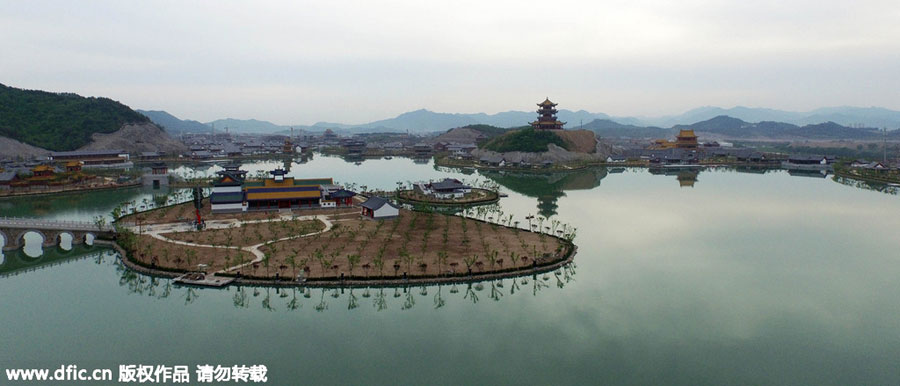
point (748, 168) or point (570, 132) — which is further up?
point (570, 132)

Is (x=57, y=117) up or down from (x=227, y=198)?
up

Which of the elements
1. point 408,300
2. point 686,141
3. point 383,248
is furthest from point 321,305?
point 686,141

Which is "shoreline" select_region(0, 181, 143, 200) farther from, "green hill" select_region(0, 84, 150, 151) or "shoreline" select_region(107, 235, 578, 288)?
"green hill" select_region(0, 84, 150, 151)

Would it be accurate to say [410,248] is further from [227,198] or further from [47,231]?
[47,231]

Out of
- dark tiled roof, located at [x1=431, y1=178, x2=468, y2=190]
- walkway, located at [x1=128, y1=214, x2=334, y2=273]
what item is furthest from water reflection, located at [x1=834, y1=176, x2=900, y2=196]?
walkway, located at [x1=128, y1=214, x2=334, y2=273]

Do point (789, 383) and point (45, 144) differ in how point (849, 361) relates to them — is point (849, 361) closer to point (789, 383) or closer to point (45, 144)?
point (789, 383)

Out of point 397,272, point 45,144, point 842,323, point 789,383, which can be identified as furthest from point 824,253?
point 45,144
